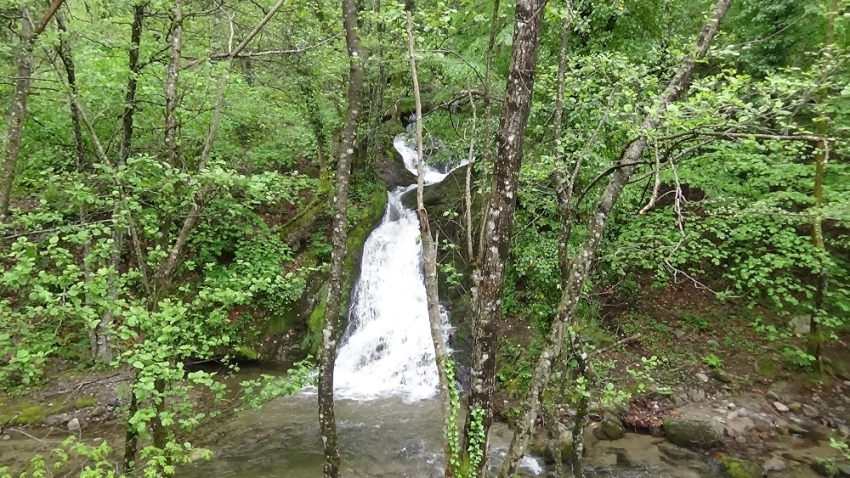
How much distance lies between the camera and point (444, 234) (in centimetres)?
975

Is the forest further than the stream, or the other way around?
the stream

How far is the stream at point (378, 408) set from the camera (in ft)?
→ 24.1

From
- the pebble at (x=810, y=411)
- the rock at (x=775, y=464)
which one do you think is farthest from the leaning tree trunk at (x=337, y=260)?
the pebble at (x=810, y=411)

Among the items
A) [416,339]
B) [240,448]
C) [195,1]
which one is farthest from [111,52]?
[416,339]

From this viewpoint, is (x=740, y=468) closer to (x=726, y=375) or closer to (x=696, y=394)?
(x=696, y=394)

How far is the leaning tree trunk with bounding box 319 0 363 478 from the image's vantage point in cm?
534

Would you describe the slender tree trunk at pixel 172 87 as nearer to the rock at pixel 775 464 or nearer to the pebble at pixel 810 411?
the rock at pixel 775 464

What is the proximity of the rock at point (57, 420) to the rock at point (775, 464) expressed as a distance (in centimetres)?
1220

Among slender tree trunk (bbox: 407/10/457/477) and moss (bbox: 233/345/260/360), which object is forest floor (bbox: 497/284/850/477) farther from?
moss (bbox: 233/345/260/360)

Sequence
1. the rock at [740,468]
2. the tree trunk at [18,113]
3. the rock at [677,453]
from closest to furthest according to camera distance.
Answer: the tree trunk at [18,113] → the rock at [740,468] → the rock at [677,453]

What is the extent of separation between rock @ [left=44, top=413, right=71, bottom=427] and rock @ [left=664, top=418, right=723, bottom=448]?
1107 centimetres

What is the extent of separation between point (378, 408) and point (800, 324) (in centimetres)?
960

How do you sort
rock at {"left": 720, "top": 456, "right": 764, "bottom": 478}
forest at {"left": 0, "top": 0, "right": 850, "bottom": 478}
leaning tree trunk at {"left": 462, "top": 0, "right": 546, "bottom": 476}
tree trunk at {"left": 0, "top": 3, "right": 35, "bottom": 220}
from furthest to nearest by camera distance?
rock at {"left": 720, "top": 456, "right": 764, "bottom": 478}, tree trunk at {"left": 0, "top": 3, "right": 35, "bottom": 220}, forest at {"left": 0, "top": 0, "right": 850, "bottom": 478}, leaning tree trunk at {"left": 462, "top": 0, "right": 546, "bottom": 476}

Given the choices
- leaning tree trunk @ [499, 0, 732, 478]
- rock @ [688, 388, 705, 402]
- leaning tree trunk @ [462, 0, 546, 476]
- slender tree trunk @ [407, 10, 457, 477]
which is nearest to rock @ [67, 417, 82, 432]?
slender tree trunk @ [407, 10, 457, 477]
